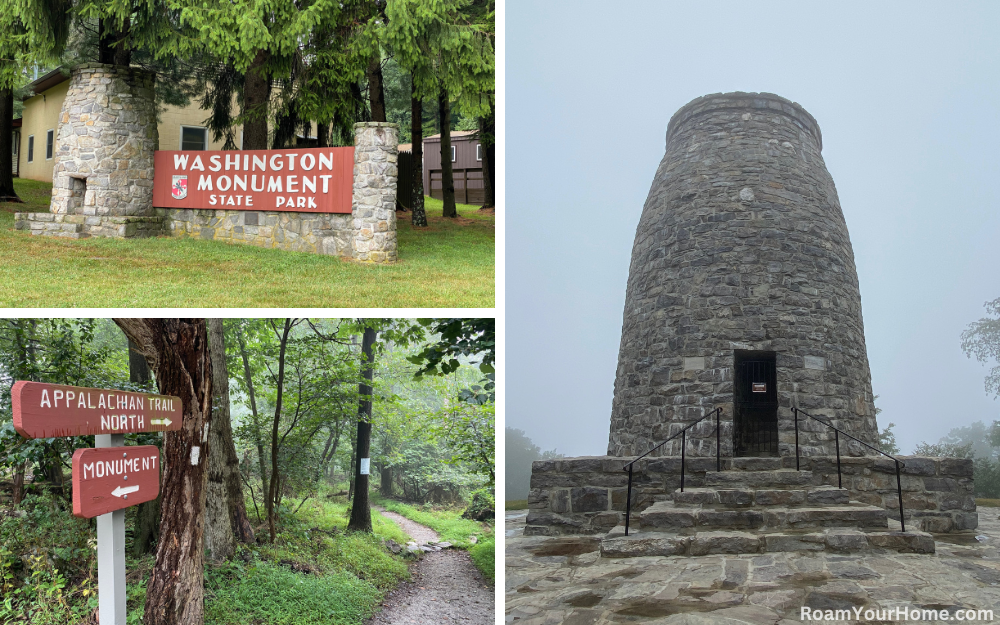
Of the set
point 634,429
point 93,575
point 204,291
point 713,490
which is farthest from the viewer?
point 634,429

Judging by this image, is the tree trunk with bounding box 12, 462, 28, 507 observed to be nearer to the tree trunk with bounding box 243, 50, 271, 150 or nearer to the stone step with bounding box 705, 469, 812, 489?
the stone step with bounding box 705, 469, 812, 489

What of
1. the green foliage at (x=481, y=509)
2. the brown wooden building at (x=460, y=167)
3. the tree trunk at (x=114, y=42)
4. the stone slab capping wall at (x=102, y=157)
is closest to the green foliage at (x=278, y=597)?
the green foliage at (x=481, y=509)

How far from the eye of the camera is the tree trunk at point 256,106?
13.9 meters

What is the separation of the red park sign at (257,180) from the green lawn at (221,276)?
787mm

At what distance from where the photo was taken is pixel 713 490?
8.27 meters

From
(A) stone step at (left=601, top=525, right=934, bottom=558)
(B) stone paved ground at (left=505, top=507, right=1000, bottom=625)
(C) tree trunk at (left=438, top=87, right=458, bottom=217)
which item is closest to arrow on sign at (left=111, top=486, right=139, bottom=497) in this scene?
(B) stone paved ground at (left=505, top=507, right=1000, bottom=625)

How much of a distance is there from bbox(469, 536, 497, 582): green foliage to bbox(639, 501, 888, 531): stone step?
3.91 metres

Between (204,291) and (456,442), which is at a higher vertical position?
(204,291)

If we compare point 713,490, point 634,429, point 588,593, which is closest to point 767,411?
point 634,429

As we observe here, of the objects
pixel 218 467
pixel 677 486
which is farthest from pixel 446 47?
pixel 677 486

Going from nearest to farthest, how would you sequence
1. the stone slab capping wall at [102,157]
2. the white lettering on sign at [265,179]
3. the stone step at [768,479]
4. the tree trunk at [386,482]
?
the stone step at [768,479]
the white lettering on sign at [265,179]
the stone slab capping wall at [102,157]
the tree trunk at [386,482]

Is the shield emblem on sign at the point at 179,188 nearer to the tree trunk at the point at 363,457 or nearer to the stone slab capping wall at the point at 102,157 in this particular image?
the stone slab capping wall at the point at 102,157

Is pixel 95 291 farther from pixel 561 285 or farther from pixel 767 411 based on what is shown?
pixel 561 285

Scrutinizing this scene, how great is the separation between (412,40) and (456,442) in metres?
6.14
